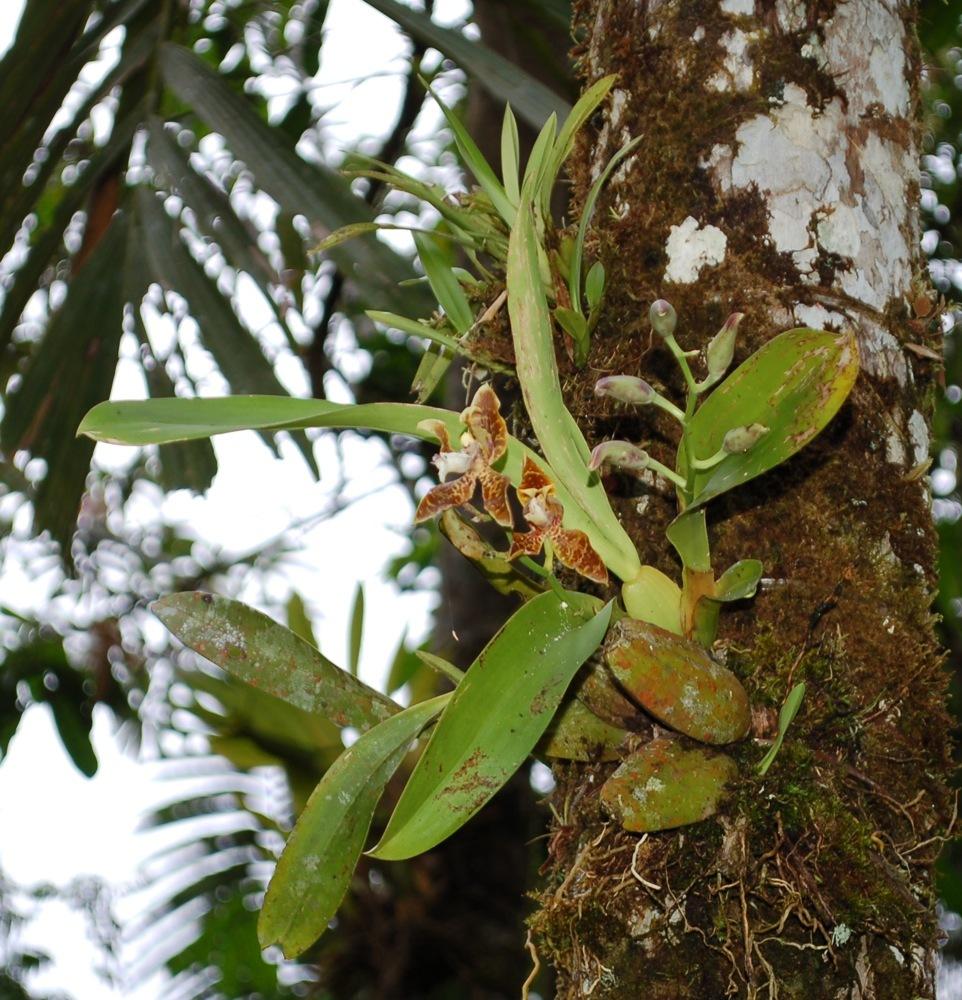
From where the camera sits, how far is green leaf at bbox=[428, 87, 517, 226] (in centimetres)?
93

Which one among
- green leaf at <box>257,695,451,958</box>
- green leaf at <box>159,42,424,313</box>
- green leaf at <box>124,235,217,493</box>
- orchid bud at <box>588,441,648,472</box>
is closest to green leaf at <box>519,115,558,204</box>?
orchid bud at <box>588,441,648,472</box>

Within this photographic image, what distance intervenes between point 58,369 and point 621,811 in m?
0.96

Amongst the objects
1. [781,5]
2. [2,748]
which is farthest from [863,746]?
[2,748]

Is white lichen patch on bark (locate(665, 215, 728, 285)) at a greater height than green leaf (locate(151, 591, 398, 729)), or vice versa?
white lichen patch on bark (locate(665, 215, 728, 285))

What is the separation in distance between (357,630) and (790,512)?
7.10ft

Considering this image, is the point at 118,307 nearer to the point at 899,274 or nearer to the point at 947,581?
the point at 899,274

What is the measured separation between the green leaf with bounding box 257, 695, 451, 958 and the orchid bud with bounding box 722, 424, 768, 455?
1.03 ft

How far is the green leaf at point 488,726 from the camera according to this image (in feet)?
2.21

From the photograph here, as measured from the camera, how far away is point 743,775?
0.75m

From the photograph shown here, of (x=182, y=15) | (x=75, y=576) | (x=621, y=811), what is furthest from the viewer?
(x=182, y=15)

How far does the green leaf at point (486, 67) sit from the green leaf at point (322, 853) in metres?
0.74

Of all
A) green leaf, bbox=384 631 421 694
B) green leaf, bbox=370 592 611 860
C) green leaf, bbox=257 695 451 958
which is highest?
green leaf, bbox=370 592 611 860

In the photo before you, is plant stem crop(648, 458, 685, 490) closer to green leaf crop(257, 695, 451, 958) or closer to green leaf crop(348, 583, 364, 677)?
green leaf crop(257, 695, 451, 958)

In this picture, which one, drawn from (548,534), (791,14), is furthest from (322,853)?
(791,14)
